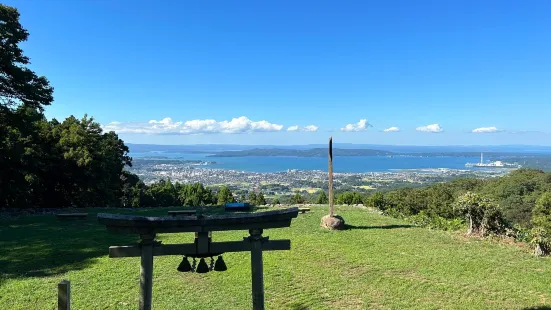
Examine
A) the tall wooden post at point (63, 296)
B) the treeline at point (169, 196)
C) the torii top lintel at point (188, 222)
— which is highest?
the torii top lintel at point (188, 222)

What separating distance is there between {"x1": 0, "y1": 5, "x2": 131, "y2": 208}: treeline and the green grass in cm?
559

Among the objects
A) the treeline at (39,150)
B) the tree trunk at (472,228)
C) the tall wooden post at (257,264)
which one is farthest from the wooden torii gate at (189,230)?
the treeline at (39,150)

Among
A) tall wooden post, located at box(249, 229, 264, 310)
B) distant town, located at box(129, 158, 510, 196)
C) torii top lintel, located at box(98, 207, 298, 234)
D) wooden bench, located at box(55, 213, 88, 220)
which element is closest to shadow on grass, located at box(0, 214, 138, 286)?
wooden bench, located at box(55, 213, 88, 220)

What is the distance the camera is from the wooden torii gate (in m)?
3.66

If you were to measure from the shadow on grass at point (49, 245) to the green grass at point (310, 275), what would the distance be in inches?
1.1

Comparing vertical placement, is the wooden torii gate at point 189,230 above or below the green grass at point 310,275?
above

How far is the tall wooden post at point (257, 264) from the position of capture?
417cm

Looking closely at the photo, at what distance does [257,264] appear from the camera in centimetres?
420

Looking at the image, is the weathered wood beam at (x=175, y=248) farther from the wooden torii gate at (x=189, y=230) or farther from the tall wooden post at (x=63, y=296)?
the tall wooden post at (x=63, y=296)

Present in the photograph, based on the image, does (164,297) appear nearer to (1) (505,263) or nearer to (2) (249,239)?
(2) (249,239)

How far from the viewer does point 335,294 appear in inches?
249

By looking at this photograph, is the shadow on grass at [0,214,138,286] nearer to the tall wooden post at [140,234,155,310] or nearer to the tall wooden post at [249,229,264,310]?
the tall wooden post at [140,234,155,310]

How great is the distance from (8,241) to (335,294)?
9642 millimetres

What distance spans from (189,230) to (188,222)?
108 millimetres
